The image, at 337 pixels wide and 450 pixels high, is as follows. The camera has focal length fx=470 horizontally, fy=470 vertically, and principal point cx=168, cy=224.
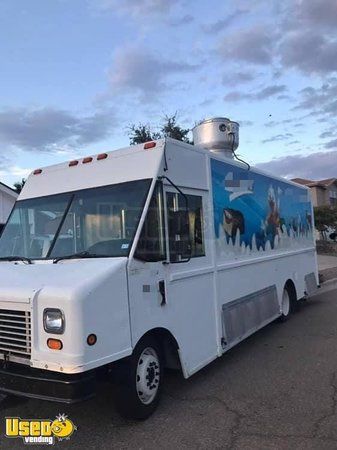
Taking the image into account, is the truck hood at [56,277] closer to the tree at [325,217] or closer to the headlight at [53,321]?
the headlight at [53,321]

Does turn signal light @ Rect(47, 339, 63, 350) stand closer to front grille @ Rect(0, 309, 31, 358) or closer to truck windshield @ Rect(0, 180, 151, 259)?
front grille @ Rect(0, 309, 31, 358)

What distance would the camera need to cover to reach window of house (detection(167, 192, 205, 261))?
16.4 ft

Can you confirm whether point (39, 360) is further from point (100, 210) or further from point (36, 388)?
point (100, 210)

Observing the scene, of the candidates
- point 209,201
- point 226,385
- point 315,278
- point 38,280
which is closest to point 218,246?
point 209,201

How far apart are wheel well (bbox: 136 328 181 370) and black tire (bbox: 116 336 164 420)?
105 mm

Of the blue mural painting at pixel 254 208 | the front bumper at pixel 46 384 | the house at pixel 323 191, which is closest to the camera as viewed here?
the front bumper at pixel 46 384

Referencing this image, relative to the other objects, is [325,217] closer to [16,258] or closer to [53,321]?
[16,258]

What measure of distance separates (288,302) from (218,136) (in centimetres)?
387

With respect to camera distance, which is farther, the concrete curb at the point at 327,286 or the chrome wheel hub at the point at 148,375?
the concrete curb at the point at 327,286

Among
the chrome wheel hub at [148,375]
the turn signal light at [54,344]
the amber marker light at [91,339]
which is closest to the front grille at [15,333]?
the turn signal light at [54,344]

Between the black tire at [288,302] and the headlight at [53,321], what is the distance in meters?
5.76

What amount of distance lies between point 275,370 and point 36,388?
328 cm

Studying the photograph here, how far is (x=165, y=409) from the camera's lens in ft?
15.9

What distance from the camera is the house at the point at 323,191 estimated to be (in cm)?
5338
